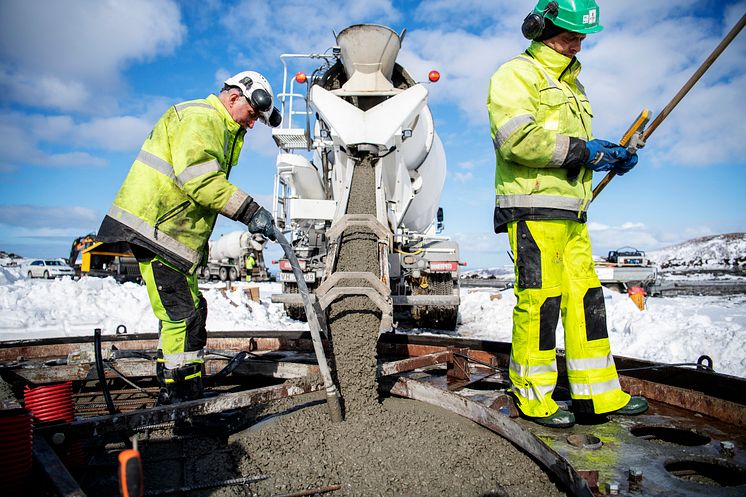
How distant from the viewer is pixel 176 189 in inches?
114

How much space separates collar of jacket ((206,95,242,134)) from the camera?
3064mm

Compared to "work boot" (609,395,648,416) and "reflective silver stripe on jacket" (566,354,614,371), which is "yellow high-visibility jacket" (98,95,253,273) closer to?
"reflective silver stripe on jacket" (566,354,614,371)

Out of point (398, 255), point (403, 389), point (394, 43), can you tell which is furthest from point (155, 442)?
point (398, 255)

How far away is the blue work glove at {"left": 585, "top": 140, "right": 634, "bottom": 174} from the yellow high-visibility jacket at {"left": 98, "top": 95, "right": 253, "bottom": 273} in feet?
6.39

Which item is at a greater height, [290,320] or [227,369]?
Answer: [290,320]

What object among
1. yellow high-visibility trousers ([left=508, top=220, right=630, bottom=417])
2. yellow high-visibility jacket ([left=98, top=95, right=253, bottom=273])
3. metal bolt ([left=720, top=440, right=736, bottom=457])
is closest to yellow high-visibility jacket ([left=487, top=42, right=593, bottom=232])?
yellow high-visibility trousers ([left=508, top=220, right=630, bottom=417])

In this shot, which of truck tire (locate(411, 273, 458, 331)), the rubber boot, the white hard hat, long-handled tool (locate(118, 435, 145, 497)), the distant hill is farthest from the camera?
the distant hill

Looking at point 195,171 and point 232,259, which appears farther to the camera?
point 232,259

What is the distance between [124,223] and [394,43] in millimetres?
3441

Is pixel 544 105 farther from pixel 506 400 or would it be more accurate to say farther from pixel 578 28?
pixel 506 400

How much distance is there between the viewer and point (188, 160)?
276 cm

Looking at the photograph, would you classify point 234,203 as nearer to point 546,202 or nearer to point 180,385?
point 180,385

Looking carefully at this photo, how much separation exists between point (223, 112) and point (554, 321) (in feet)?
7.66

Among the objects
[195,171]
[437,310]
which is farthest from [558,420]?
[437,310]
